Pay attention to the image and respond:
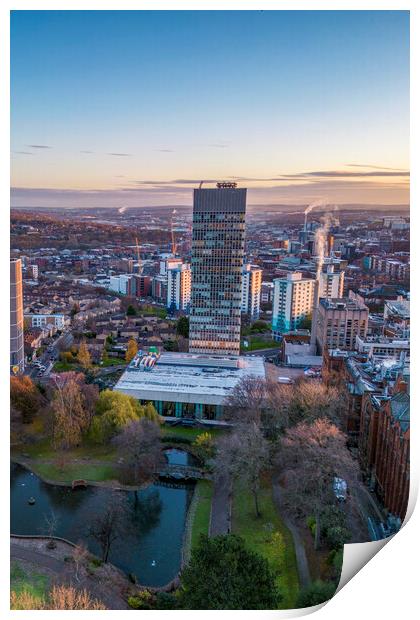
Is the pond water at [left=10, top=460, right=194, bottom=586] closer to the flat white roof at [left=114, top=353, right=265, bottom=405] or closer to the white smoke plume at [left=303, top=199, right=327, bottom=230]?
the flat white roof at [left=114, top=353, right=265, bottom=405]

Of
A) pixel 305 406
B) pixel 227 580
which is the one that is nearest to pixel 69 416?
pixel 305 406

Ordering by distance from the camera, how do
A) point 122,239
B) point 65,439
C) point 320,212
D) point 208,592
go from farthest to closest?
1. point 122,239
2. point 320,212
3. point 65,439
4. point 208,592

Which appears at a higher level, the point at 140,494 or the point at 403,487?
the point at 403,487

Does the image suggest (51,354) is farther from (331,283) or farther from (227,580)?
(227,580)

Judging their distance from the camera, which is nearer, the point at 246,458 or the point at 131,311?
the point at 246,458

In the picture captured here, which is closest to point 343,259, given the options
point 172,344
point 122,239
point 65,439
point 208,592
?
point 172,344

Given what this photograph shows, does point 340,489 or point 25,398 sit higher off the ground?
point 25,398

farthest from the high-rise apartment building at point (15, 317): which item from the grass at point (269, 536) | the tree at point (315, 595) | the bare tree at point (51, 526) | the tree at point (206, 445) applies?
the tree at point (315, 595)

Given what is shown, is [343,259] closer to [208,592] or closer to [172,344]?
[172,344]
